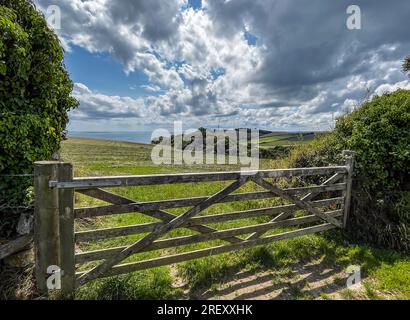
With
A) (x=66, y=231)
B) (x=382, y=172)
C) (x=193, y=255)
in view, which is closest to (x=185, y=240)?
(x=193, y=255)

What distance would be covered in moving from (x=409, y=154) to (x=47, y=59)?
7.61m

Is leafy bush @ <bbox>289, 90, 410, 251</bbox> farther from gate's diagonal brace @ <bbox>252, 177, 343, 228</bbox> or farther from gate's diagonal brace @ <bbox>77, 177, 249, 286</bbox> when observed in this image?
gate's diagonal brace @ <bbox>77, 177, 249, 286</bbox>

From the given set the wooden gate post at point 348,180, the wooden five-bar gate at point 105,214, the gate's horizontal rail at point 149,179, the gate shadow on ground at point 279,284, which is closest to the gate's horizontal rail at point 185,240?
the wooden five-bar gate at point 105,214

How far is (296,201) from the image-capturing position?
4531mm

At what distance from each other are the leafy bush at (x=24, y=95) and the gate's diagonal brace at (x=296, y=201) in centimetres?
350

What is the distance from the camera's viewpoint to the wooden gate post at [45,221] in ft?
9.26

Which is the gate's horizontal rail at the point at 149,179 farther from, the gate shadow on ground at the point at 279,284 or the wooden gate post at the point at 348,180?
the wooden gate post at the point at 348,180

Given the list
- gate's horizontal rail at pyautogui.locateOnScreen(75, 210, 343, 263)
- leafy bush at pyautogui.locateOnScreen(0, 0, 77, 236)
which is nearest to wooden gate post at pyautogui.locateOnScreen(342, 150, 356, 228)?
gate's horizontal rail at pyautogui.locateOnScreen(75, 210, 343, 263)

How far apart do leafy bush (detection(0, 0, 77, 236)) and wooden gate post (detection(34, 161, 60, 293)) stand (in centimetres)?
75

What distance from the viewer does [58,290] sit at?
3.06 m

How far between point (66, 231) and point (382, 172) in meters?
6.58

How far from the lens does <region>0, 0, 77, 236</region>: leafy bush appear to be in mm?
3104

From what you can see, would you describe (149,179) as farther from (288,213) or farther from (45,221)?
(288,213)
